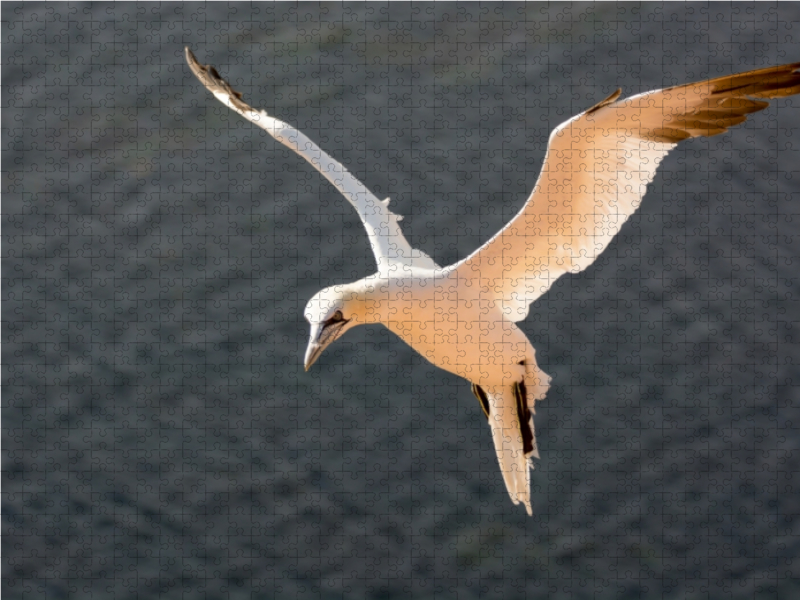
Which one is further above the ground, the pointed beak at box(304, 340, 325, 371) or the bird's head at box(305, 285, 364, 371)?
the bird's head at box(305, 285, 364, 371)

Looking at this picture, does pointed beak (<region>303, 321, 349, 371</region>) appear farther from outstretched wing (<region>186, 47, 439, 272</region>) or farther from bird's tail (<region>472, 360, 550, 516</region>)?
bird's tail (<region>472, 360, 550, 516</region>)

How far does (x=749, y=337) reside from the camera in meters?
6.32

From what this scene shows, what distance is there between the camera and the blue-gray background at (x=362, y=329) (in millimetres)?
6023

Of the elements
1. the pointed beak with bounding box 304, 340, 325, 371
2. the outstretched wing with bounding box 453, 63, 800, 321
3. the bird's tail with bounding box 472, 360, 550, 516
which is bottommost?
the bird's tail with bounding box 472, 360, 550, 516

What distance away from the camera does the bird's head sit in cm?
415

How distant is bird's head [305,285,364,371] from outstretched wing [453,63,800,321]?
0.44 metres

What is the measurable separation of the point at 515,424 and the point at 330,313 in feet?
3.46

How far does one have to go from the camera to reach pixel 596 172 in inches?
174

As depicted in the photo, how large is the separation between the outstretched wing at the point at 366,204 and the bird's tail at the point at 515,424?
527 mm

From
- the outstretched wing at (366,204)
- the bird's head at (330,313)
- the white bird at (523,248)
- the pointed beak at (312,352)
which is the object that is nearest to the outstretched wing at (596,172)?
the white bird at (523,248)

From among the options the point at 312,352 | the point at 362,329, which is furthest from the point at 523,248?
the point at 362,329

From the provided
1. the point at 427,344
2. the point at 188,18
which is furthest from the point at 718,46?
the point at 427,344

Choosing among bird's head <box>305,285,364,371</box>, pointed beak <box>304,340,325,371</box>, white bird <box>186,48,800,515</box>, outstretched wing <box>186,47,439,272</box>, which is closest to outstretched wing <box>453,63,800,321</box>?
white bird <box>186,48,800,515</box>

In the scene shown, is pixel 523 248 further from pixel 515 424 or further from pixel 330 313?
pixel 330 313
